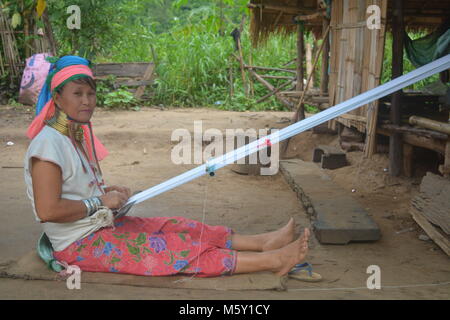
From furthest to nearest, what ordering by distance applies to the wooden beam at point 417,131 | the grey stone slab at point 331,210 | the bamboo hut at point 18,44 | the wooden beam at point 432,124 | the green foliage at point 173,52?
the green foliage at point 173,52 → the bamboo hut at point 18,44 → the wooden beam at point 417,131 → the wooden beam at point 432,124 → the grey stone slab at point 331,210

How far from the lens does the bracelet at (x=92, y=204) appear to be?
2.37 m

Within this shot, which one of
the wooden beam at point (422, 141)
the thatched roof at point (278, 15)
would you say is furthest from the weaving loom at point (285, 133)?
the thatched roof at point (278, 15)

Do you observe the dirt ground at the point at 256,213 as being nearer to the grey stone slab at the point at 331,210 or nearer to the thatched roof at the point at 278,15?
the grey stone slab at the point at 331,210

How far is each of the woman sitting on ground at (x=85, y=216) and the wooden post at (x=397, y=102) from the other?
9.52 ft

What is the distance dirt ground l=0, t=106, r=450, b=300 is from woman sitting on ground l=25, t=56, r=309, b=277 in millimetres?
146

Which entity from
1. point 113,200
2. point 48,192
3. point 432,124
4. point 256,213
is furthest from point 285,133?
point 432,124

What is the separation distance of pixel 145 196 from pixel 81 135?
1.54 ft

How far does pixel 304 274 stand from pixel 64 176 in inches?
55.5

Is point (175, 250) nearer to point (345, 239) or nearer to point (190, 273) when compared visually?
point (190, 273)

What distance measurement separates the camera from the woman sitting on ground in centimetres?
227

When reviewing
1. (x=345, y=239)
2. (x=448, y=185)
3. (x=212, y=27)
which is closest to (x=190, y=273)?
(x=345, y=239)

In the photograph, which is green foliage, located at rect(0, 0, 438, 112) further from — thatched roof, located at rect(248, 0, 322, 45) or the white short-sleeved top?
the white short-sleeved top

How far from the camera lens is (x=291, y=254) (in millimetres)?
2475

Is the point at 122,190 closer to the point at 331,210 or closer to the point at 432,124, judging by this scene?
the point at 331,210
